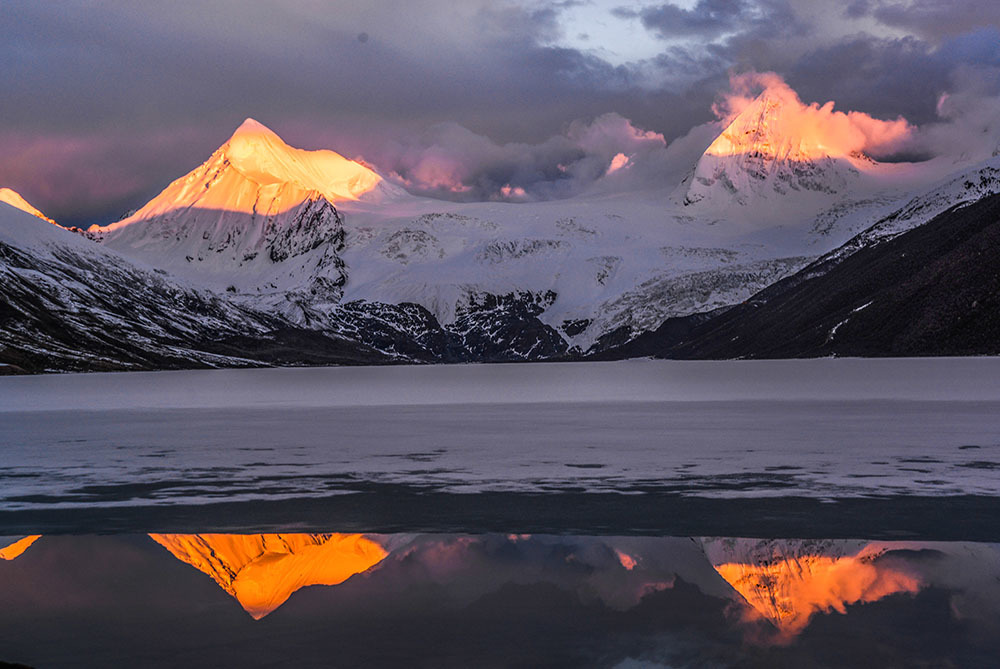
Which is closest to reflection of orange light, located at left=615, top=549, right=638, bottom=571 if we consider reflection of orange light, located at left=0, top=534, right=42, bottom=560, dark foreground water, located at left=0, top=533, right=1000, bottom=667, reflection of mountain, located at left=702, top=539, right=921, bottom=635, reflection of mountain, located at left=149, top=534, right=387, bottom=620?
dark foreground water, located at left=0, top=533, right=1000, bottom=667

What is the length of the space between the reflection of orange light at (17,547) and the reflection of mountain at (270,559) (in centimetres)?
235

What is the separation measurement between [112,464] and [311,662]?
26.3m

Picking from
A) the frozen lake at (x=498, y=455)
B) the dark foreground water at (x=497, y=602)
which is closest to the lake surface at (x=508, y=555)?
the dark foreground water at (x=497, y=602)

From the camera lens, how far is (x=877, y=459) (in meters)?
34.1

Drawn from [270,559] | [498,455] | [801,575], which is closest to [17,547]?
[270,559]

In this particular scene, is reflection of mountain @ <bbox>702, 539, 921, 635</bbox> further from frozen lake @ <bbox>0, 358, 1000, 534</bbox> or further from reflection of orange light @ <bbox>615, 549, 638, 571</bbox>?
frozen lake @ <bbox>0, 358, 1000, 534</bbox>

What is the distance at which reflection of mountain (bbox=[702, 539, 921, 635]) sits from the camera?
48.3 ft

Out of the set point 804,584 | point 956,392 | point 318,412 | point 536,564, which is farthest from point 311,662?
point 956,392

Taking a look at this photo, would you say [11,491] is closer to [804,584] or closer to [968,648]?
[804,584]

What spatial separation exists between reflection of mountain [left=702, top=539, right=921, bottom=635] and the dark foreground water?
50 millimetres

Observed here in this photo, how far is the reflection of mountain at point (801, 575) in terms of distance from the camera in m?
14.7

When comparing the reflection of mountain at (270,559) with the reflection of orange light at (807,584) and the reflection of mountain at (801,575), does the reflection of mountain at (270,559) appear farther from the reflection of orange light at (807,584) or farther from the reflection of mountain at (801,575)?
the reflection of orange light at (807,584)

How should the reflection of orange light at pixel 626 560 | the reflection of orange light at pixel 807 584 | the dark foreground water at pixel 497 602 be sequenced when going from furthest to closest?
the reflection of orange light at pixel 626 560 → the reflection of orange light at pixel 807 584 → the dark foreground water at pixel 497 602

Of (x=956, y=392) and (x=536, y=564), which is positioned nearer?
(x=536, y=564)
